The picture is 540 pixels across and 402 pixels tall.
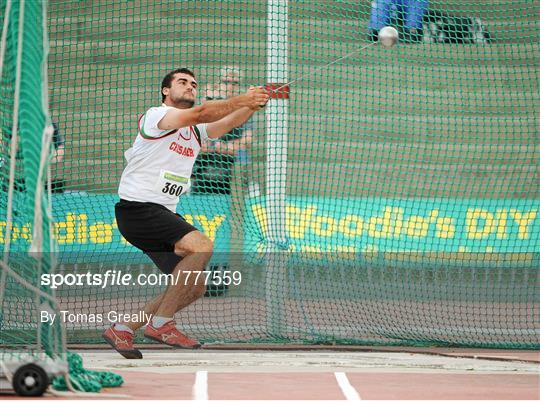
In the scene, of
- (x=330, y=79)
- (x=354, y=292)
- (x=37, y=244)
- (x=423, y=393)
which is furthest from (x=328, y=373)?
(x=330, y=79)

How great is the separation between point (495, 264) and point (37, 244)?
674 centimetres

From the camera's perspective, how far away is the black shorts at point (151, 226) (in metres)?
8.54

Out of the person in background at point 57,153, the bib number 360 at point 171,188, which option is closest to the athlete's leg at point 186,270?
the bib number 360 at point 171,188

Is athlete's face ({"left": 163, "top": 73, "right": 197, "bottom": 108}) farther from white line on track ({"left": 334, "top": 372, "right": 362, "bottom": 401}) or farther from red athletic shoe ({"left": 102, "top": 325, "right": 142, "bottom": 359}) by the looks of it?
white line on track ({"left": 334, "top": 372, "right": 362, "bottom": 401})

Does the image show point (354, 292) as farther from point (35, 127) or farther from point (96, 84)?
point (35, 127)

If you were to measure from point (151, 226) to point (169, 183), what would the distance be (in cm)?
35

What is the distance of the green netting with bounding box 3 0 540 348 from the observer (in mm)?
10734

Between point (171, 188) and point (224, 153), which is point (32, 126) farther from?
point (224, 153)

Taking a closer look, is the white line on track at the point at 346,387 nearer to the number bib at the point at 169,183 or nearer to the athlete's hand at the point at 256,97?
the athlete's hand at the point at 256,97

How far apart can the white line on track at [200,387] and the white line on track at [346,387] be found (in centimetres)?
75

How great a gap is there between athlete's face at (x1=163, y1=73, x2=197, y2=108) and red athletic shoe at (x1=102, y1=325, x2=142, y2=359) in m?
1.81

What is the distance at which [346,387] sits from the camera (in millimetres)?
6562

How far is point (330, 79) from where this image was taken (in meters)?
13.9

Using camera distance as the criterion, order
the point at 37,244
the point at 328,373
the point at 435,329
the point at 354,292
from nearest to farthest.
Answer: the point at 37,244, the point at 328,373, the point at 435,329, the point at 354,292
